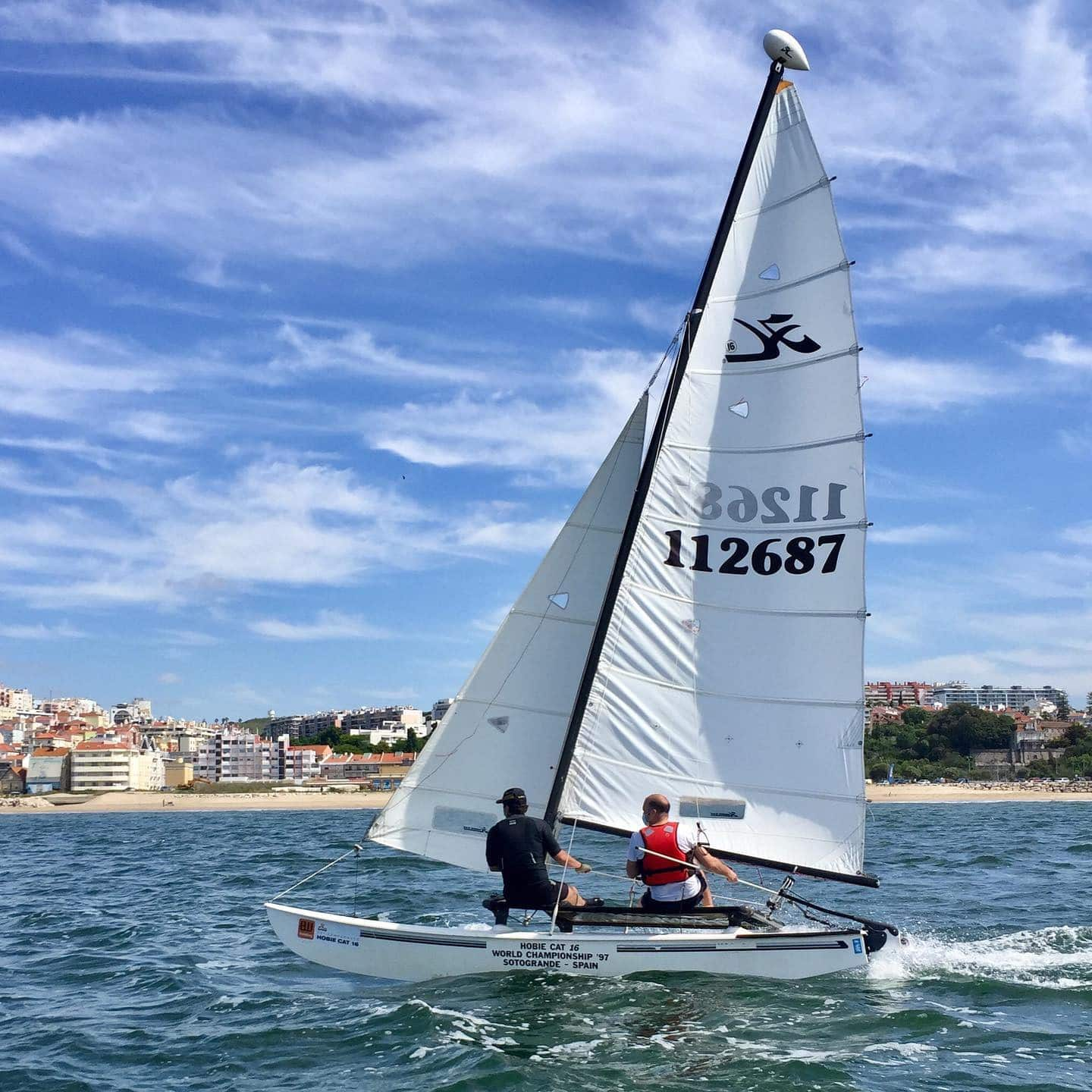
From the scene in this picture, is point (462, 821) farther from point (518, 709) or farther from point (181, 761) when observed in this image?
point (181, 761)

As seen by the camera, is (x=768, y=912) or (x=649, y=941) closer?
(x=649, y=941)

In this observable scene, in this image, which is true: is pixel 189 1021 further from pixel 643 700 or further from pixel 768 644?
pixel 768 644

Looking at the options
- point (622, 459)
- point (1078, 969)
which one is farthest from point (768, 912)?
point (622, 459)

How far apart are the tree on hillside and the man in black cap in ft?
381

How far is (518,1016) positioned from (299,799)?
88.6 metres

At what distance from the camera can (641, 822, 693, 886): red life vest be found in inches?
405

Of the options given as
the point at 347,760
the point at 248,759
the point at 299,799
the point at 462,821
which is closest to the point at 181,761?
the point at 248,759

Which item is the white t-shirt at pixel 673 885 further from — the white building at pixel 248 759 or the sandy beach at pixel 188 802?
the white building at pixel 248 759

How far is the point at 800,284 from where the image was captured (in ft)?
36.5

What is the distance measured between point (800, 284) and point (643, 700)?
4323mm

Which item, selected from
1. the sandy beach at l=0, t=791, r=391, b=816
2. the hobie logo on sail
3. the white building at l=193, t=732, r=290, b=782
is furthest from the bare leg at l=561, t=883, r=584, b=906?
the white building at l=193, t=732, r=290, b=782

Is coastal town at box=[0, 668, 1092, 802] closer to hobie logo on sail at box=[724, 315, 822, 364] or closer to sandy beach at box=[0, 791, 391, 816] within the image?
sandy beach at box=[0, 791, 391, 816]

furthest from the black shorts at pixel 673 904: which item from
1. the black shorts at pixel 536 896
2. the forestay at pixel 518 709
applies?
the forestay at pixel 518 709

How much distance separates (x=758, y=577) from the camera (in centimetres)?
1119
